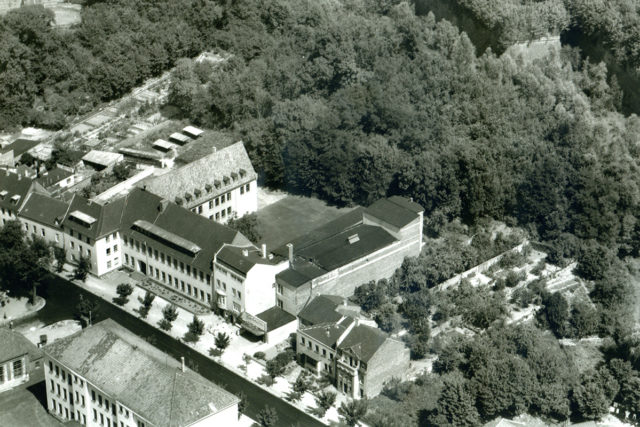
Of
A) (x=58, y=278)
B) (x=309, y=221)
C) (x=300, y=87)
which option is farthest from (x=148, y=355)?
(x=300, y=87)

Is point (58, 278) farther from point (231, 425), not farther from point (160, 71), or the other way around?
point (160, 71)

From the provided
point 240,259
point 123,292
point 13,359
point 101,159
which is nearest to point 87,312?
point 123,292

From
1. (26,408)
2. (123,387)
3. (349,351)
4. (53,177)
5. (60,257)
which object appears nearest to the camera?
(123,387)

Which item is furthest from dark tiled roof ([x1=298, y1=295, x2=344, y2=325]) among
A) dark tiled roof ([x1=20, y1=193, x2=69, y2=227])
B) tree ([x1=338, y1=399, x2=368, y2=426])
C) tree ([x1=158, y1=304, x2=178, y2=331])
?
dark tiled roof ([x1=20, y1=193, x2=69, y2=227])

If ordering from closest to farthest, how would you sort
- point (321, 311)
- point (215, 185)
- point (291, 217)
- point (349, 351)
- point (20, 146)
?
1. point (349, 351)
2. point (321, 311)
3. point (215, 185)
4. point (291, 217)
5. point (20, 146)

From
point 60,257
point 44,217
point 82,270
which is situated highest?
point 44,217

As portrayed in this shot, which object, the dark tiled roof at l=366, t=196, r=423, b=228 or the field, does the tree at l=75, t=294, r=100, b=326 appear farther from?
the dark tiled roof at l=366, t=196, r=423, b=228

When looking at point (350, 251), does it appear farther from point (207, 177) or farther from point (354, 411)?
point (354, 411)
